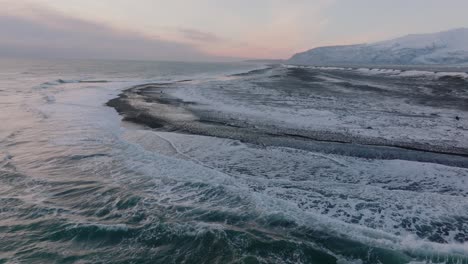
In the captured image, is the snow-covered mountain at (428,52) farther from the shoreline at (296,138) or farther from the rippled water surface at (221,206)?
the rippled water surface at (221,206)

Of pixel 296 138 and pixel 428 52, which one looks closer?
pixel 296 138

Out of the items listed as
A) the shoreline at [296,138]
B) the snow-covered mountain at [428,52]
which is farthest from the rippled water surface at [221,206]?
the snow-covered mountain at [428,52]

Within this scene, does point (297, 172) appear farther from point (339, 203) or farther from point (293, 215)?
point (293, 215)

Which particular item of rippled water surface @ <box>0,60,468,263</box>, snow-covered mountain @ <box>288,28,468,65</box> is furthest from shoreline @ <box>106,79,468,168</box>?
snow-covered mountain @ <box>288,28,468,65</box>

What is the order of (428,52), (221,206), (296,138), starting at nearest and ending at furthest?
(221,206) → (296,138) → (428,52)

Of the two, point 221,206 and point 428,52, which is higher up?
point 428,52

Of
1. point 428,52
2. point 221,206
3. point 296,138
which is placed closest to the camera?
point 221,206

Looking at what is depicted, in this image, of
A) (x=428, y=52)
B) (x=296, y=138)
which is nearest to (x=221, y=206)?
(x=296, y=138)

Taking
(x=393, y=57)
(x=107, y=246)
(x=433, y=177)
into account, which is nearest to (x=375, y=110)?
(x=433, y=177)

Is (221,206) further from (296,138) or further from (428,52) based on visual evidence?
(428,52)
